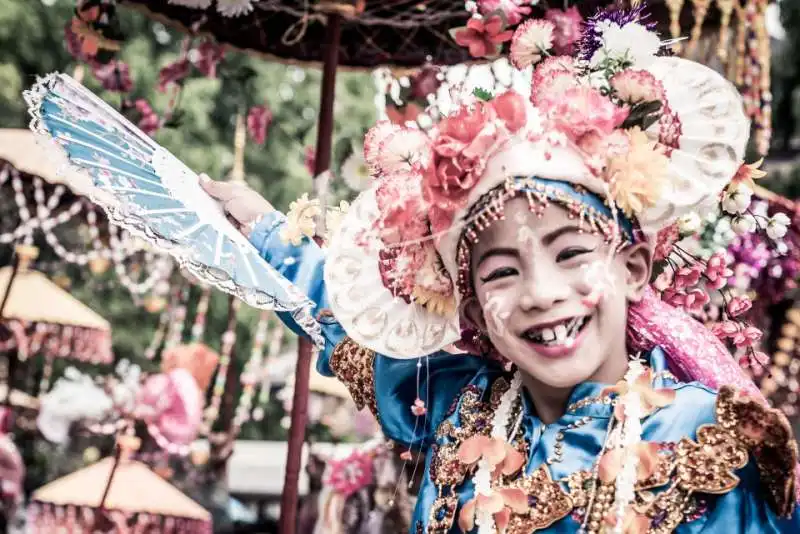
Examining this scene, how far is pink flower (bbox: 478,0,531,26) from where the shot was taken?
2.62 m

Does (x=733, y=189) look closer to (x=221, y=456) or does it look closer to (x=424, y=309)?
(x=424, y=309)

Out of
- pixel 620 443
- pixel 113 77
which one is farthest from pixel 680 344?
pixel 113 77

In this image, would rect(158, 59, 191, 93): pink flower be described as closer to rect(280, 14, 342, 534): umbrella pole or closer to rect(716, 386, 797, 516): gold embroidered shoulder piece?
rect(280, 14, 342, 534): umbrella pole

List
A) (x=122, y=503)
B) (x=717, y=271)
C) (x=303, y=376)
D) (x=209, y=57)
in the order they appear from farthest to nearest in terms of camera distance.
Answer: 1. (x=122, y=503)
2. (x=209, y=57)
3. (x=303, y=376)
4. (x=717, y=271)

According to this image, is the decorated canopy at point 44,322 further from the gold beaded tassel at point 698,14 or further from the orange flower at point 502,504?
the orange flower at point 502,504

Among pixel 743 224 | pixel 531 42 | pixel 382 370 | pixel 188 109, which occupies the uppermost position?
pixel 188 109

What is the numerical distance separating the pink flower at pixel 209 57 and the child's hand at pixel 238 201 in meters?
1.83

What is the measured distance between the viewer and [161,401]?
7.02 meters

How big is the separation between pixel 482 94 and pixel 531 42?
0.16m

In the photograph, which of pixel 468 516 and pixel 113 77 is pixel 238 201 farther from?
A: pixel 113 77

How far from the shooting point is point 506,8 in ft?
8.59

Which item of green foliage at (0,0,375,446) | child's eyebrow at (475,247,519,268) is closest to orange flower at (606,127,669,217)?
child's eyebrow at (475,247,519,268)

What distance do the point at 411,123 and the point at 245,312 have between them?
12590 millimetres

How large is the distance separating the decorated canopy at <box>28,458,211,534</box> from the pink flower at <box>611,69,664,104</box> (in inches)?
165
